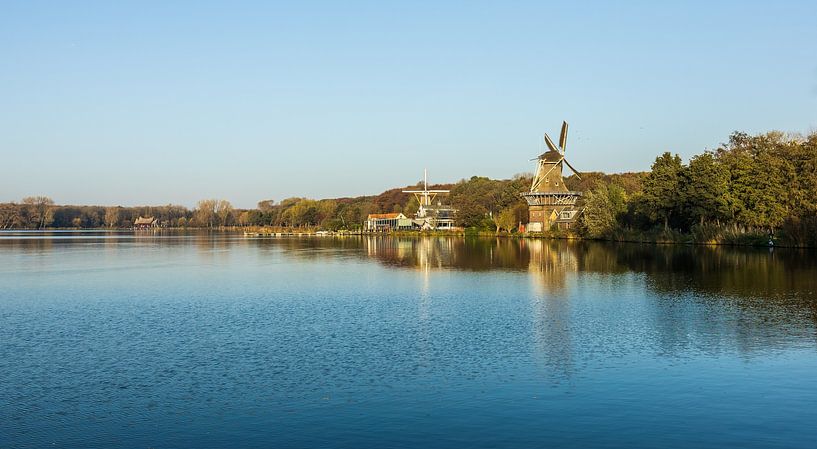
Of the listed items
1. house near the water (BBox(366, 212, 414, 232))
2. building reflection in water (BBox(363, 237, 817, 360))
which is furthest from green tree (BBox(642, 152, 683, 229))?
house near the water (BBox(366, 212, 414, 232))

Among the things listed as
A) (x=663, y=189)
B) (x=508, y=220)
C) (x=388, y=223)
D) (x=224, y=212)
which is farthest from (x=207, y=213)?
(x=663, y=189)

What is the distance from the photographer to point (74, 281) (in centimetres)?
2981

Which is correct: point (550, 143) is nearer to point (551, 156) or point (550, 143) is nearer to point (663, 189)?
point (551, 156)

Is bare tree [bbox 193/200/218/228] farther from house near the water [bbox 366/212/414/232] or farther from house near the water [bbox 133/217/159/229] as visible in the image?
house near the water [bbox 366/212/414/232]

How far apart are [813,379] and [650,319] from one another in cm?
648

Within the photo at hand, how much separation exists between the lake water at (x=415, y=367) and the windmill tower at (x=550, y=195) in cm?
5419

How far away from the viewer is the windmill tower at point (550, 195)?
79875 millimetres

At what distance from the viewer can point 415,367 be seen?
12.7 m

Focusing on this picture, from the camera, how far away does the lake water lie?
912 centimetres

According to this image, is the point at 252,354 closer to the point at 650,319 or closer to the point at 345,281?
the point at 650,319

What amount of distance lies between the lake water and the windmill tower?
54.2 metres

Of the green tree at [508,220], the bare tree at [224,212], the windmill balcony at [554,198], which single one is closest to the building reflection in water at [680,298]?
the windmill balcony at [554,198]

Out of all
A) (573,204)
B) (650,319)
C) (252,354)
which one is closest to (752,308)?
(650,319)

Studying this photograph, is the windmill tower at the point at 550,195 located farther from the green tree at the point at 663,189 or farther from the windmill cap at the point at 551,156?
the green tree at the point at 663,189
